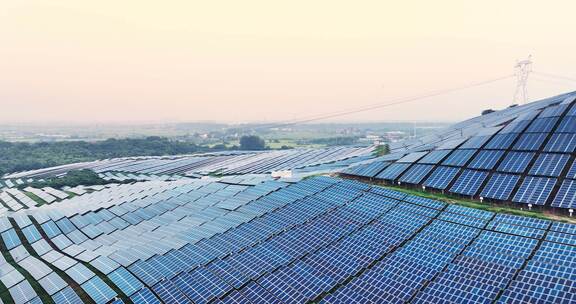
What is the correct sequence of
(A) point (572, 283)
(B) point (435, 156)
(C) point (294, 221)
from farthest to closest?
1. (B) point (435, 156)
2. (C) point (294, 221)
3. (A) point (572, 283)

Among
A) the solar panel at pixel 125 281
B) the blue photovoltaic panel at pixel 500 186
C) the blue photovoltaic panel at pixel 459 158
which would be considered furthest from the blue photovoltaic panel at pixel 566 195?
the solar panel at pixel 125 281

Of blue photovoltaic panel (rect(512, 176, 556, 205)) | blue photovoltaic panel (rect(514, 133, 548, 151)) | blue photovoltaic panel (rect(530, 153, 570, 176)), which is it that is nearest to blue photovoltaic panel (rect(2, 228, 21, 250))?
blue photovoltaic panel (rect(512, 176, 556, 205))

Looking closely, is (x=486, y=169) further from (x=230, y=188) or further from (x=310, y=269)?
→ (x=230, y=188)

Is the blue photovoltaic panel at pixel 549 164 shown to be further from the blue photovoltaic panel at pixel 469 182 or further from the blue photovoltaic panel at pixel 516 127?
the blue photovoltaic panel at pixel 516 127

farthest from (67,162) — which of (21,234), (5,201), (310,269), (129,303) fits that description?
(310,269)

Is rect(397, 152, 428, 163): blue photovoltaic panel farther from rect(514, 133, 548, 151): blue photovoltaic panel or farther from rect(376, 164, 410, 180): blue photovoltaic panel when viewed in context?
rect(514, 133, 548, 151): blue photovoltaic panel

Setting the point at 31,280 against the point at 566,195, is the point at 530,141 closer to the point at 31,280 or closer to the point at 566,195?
the point at 566,195

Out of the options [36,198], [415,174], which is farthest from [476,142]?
[36,198]
